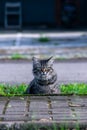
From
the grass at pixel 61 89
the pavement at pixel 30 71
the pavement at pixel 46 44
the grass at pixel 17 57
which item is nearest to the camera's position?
the grass at pixel 61 89

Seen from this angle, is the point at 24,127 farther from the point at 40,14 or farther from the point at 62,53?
the point at 40,14

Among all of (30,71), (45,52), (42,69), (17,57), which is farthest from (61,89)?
(45,52)

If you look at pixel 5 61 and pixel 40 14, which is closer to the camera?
pixel 5 61

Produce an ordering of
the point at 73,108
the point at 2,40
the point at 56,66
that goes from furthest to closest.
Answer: the point at 2,40 → the point at 56,66 → the point at 73,108

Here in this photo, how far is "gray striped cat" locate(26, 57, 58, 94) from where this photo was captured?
870 centimetres

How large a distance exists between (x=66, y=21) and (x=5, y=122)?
63.5ft

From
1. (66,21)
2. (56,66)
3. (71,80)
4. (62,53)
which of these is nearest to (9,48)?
(62,53)

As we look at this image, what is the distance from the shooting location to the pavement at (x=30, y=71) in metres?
12.1

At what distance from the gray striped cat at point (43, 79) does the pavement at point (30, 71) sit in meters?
2.56

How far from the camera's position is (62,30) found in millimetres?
24547

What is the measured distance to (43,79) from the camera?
28.6 ft

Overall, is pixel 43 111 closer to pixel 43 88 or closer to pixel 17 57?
pixel 43 88

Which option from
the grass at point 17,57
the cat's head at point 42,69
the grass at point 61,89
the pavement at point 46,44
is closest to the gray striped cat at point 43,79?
the cat's head at point 42,69

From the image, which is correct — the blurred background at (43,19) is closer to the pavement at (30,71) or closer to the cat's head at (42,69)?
the pavement at (30,71)
